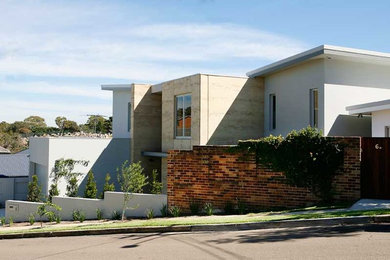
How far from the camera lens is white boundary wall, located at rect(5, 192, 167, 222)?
51.4ft

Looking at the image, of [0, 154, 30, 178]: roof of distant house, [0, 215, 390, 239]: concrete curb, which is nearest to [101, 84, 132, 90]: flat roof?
[0, 154, 30, 178]: roof of distant house

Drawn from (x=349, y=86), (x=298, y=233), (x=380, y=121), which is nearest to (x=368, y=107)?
(x=380, y=121)

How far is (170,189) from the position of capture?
1544 centimetres

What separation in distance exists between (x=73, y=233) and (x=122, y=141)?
10863 millimetres

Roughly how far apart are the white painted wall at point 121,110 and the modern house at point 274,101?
162 inches

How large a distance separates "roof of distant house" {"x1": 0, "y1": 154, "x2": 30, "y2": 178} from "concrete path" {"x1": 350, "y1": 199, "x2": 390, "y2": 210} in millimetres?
23069

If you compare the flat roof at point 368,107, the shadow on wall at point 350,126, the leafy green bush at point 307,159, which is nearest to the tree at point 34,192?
the leafy green bush at point 307,159

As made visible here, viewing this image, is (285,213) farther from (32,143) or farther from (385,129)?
(32,143)

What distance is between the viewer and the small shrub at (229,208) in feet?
46.6

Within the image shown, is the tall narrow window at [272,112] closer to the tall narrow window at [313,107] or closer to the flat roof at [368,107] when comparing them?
the tall narrow window at [313,107]

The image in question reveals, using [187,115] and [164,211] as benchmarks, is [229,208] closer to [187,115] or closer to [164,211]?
[164,211]

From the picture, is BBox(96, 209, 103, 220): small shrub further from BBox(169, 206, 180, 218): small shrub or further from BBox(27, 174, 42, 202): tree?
BBox(27, 174, 42, 202): tree

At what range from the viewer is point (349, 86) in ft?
57.0

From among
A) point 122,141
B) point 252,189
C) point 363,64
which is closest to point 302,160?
point 252,189
